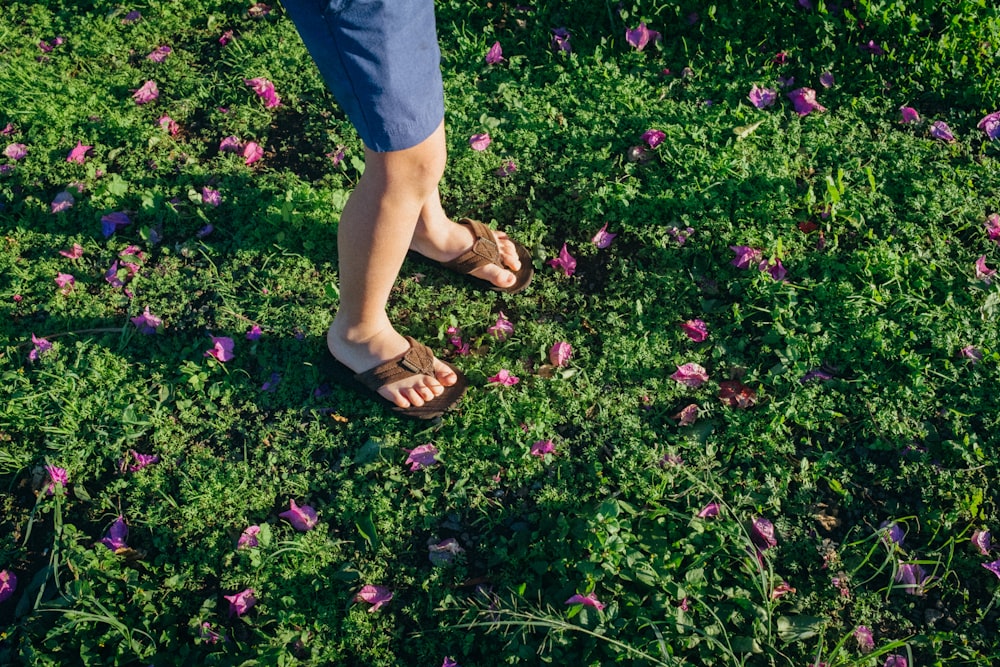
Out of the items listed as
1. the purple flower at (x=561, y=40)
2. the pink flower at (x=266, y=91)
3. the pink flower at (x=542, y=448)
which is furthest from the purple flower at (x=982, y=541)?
the pink flower at (x=266, y=91)

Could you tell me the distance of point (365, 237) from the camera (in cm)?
207

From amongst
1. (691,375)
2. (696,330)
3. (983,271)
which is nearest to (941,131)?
(983,271)

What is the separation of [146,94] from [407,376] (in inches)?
84.5

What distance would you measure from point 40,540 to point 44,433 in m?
0.41

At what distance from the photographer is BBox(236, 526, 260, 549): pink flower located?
7.68ft

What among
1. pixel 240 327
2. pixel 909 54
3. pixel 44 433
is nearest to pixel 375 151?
pixel 240 327

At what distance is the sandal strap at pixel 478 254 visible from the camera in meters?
2.79

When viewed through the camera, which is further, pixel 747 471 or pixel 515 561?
pixel 747 471

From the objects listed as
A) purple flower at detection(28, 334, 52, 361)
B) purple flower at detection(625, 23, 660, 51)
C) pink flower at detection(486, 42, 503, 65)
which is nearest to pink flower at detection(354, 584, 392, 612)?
purple flower at detection(28, 334, 52, 361)

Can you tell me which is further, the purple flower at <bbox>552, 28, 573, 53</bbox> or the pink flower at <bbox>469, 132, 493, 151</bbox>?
the purple flower at <bbox>552, 28, 573, 53</bbox>

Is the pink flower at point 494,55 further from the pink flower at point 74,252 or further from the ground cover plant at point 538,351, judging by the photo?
the pink flower at point 74,252

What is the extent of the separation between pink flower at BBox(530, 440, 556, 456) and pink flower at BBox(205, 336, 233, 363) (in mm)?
1291

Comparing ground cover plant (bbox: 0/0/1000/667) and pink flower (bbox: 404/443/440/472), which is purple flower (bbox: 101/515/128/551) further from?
pink flower (bbox: 404/443/440/472)

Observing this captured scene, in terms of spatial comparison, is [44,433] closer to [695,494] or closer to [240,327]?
[240,327]
